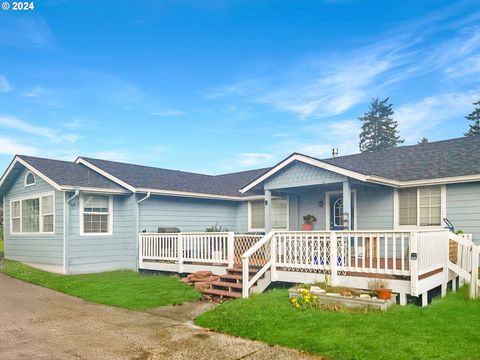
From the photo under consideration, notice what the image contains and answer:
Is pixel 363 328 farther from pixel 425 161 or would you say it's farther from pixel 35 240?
pixel 35 240

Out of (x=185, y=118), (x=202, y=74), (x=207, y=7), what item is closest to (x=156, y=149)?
(x=185, y=118)

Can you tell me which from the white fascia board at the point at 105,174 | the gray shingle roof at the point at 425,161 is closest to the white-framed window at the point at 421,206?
the gray shingle roof at the point at 425,161

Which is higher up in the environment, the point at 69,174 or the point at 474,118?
the point at 474,118

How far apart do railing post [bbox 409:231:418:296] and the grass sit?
491 centimetres

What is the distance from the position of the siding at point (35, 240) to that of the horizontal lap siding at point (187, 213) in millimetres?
2831

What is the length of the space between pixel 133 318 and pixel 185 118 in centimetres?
1874

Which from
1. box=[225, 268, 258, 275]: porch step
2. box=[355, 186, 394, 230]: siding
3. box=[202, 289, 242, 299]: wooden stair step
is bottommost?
box=[202, 289, 242, 299]: wooden stair step

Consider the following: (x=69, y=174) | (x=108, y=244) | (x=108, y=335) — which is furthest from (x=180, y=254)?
(x=108, y=335)

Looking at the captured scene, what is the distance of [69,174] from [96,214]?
1780mm

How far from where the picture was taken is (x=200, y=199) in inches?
663

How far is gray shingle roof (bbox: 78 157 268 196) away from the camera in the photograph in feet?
49.0

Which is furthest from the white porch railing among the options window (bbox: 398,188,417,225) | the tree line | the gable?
the tree line

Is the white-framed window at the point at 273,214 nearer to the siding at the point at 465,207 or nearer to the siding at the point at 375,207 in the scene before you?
the siding at the point at 375,207

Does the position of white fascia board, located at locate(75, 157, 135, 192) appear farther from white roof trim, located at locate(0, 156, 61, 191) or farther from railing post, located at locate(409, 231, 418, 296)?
railing post, located at locate(409, 231, 418, 296)
